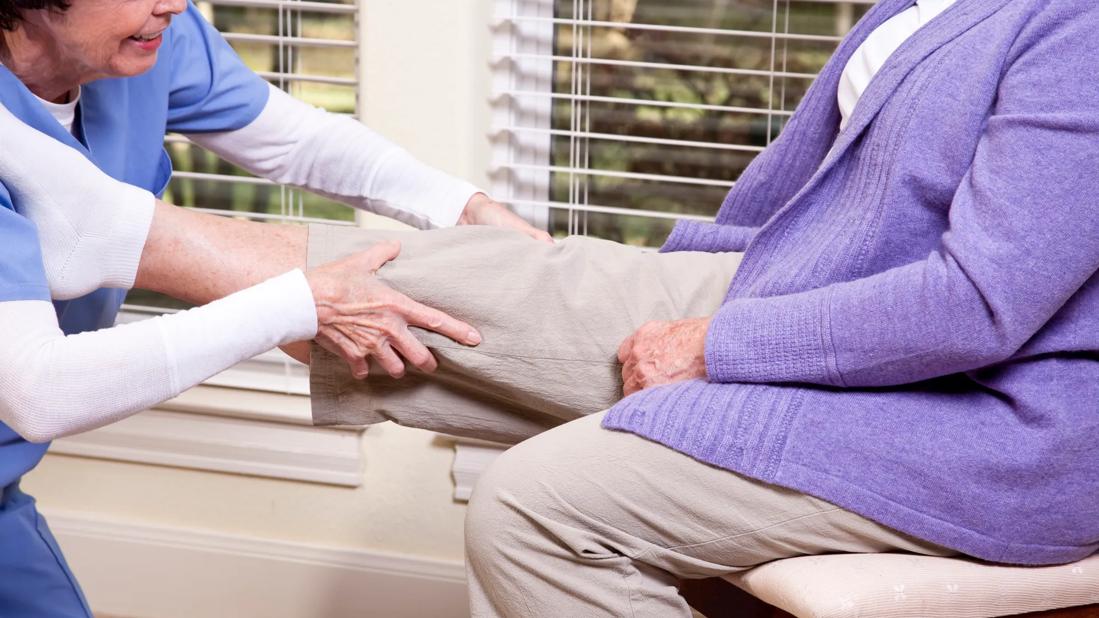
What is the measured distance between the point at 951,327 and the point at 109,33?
0.94m

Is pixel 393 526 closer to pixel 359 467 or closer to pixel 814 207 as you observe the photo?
pixel 359 467

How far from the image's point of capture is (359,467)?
219 cm

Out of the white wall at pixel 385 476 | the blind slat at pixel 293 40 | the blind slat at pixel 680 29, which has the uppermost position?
the blind slat at pixel 680 29

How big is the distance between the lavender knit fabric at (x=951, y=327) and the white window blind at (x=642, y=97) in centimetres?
76

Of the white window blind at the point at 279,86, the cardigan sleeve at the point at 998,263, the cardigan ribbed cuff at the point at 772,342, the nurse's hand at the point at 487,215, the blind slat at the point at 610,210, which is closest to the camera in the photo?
the cardigan sleeve at the point at 998,263

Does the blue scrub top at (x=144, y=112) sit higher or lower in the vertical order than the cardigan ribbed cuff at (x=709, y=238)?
higher

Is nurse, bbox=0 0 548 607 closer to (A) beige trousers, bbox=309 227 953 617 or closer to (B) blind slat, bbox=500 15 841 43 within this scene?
(A) beige trousers, bbox=309 227 953 617

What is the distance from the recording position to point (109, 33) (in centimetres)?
132

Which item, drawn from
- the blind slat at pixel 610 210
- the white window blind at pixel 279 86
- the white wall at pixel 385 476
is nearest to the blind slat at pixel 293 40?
the white window blind at pixel 279 86

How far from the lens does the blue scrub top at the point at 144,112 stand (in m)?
1.46

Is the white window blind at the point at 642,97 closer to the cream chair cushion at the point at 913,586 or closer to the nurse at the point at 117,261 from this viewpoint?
the nurse at the point at 117,261

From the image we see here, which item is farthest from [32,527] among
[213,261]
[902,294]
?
[902,294]

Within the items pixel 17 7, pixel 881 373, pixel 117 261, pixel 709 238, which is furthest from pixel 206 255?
pixel 881 373

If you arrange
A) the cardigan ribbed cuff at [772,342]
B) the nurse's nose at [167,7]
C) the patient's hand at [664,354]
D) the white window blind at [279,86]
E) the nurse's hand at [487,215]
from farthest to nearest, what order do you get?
1. the white window blind at [279,86]
2. the nurse's hand at [487,215]
3. the nurse's nose at [167,7]
4. the patient's hand at [664,354]
5. the cardigan ribbed cuff at [772,342]
